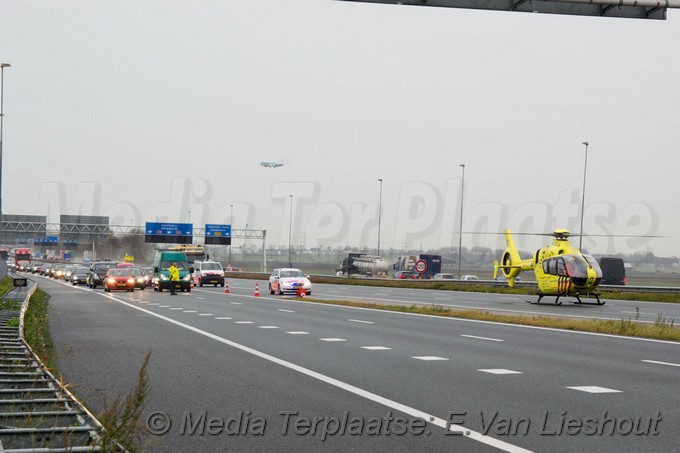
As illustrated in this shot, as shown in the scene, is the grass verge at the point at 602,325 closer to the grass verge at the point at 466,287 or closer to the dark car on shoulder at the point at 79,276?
the grass verge at the point at 466,287

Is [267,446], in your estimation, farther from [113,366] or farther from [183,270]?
[183,270]

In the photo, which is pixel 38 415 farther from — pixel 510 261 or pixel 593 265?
pixel 510 261

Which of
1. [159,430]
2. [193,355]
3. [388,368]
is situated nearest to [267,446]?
[159,430]

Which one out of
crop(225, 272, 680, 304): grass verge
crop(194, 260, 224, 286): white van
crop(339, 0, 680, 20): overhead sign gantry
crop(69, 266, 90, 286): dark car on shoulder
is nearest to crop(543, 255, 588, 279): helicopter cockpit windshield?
crop(225, 272, 680, 304): grass verge

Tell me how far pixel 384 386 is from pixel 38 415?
5255mm

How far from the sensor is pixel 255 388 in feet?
34.8

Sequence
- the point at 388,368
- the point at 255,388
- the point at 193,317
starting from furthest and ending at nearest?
the point at 193,317, the point at 388,368, the point at 255,388

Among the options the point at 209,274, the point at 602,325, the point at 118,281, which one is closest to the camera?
the point at 602,325

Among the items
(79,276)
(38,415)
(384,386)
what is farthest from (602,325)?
(79,276)

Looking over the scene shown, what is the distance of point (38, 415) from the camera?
21.1 feet

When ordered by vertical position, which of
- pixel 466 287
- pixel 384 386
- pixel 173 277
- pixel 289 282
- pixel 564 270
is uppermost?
pixel 564 270

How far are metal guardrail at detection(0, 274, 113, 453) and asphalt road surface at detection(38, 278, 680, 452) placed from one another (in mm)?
602

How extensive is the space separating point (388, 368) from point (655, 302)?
96.9 feet

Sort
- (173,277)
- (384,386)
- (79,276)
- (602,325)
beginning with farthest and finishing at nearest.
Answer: (79,276) → (173,277) → (602,325) → (384,386)
